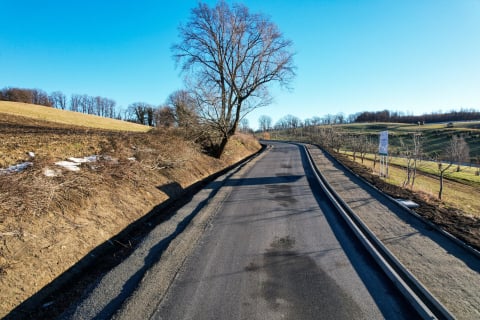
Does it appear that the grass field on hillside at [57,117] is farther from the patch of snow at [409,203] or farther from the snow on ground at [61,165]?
the patch of snow at [409,203]

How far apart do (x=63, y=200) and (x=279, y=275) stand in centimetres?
501

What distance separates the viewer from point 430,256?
446 cm

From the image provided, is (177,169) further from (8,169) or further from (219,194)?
(8,169)

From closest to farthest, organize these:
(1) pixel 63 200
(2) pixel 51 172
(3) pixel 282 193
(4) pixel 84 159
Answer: (1) pixel 63 200, (2) pixel 51 172, (4) pixel 84 159, (3) pixel 282 193

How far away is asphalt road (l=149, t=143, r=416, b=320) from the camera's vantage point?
10.6 ft

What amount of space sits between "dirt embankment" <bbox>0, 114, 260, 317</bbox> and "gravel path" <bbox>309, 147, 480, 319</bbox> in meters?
5.50

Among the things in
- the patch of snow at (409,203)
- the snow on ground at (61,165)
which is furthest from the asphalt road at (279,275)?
the snow on ground at (61,165)

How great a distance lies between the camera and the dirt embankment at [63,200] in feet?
13.8

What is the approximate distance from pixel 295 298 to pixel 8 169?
7.05m

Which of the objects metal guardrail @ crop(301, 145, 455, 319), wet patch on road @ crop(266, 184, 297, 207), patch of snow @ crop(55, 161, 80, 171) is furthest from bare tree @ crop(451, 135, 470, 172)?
patch of snow @ crop(55, 161, 80, 171)

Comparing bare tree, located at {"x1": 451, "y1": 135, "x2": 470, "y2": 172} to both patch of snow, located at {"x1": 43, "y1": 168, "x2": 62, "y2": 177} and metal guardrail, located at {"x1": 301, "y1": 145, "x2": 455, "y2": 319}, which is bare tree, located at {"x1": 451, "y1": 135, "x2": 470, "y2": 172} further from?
patch of snow, located at {"x1": 43, "y1": 168, "x2": 62, "y2": 177}

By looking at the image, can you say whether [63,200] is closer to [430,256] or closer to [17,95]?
[430,256]

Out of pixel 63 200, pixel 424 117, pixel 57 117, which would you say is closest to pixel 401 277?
pixel 63 200

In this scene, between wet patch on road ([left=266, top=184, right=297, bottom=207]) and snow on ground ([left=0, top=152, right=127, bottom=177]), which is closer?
snow on ground ([left=0, top=152, right=127, bottom=177])
